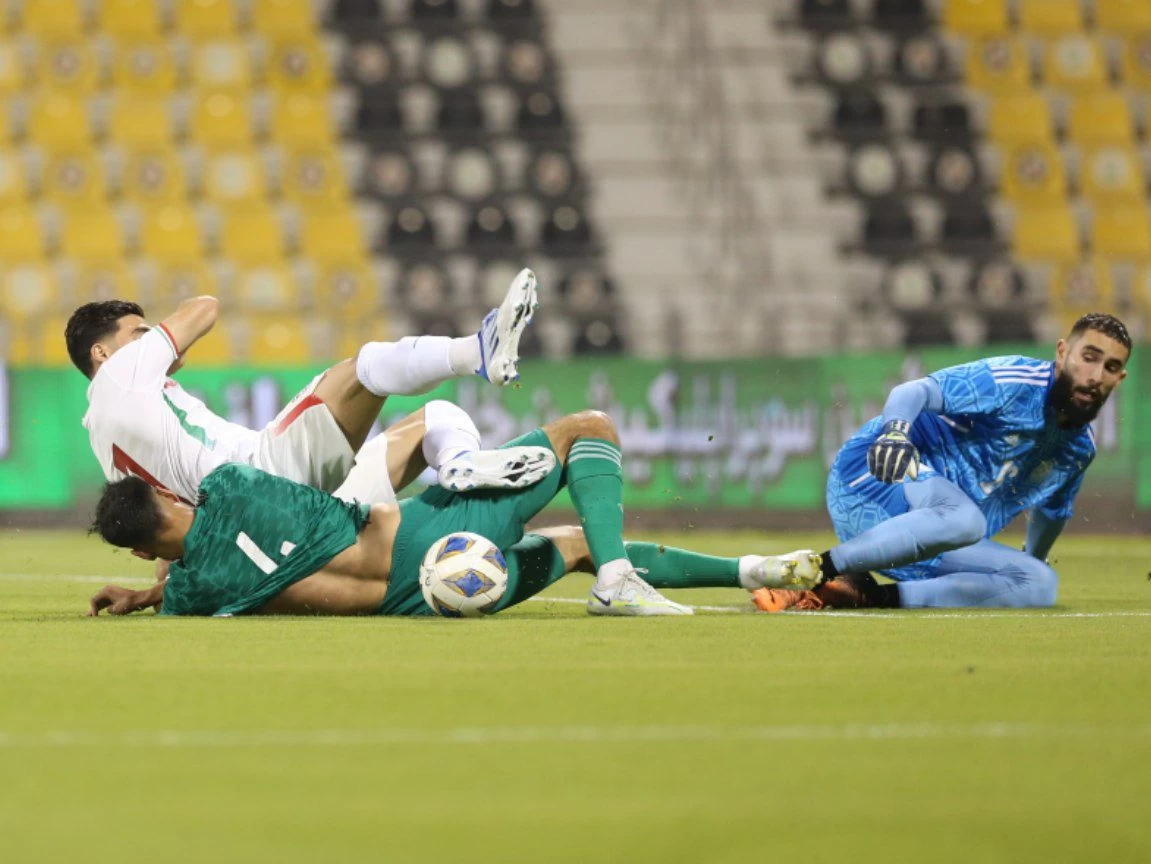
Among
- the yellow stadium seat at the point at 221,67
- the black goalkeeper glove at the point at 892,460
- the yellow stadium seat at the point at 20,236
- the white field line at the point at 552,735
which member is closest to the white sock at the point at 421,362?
the black goalkeeper glove at the point at 892,460

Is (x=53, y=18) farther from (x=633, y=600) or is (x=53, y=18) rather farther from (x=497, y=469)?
(x=633, y=600)

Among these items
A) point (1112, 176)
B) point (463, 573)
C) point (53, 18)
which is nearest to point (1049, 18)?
point (1112, 176)

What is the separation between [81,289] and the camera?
→ 674 inches

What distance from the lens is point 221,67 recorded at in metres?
18.8

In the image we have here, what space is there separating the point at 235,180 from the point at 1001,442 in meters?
12.0

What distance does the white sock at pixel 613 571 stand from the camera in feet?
22.7

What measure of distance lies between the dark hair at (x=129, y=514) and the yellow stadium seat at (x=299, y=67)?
12.6 meters

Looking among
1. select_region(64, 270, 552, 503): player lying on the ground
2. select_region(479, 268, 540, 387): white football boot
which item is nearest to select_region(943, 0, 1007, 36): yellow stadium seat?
select_region(64, 270, 552, 503): player lying on the ground

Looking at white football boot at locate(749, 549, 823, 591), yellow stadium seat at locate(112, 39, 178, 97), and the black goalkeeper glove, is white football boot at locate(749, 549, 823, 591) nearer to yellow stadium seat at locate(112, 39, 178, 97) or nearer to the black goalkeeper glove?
the black goalkeeper glove

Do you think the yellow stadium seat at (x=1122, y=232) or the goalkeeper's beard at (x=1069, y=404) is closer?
the goalkeeper's beard at (x=1069, y=404)

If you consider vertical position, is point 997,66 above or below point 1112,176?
above

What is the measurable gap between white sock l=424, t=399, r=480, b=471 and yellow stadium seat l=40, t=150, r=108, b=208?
11408mm

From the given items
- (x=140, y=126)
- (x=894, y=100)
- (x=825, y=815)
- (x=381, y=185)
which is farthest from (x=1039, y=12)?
(x=825, y=815)

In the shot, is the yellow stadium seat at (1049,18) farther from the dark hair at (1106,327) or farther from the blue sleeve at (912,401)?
the blue sleeve at (912,401)
